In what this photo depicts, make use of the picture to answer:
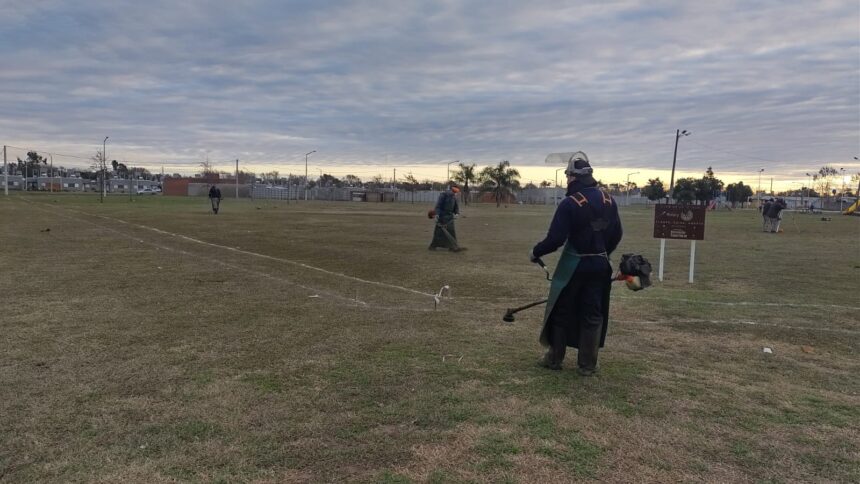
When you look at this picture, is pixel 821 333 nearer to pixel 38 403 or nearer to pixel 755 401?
pixel 755 401

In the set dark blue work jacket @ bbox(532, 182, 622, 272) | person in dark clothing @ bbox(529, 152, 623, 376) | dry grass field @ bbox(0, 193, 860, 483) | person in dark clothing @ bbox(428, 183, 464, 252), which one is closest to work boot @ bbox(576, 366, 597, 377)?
person in dark clothing @ bbox(529, 152, 623, 376)

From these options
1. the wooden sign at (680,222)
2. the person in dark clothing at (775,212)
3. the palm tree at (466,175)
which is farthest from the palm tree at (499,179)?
the wooden sign at (680,222)

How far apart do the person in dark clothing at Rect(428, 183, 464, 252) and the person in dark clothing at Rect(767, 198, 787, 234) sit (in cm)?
1856

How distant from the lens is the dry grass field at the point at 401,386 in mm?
3506

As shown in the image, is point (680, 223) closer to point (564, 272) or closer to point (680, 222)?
point (680, 222)

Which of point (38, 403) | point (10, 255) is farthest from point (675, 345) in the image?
point (10, 255)

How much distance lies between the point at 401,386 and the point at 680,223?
8.46 m

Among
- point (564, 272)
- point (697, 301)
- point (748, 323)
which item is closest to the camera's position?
point (564, 272)

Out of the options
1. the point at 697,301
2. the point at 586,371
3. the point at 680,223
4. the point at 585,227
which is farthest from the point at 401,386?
the point at 680,223

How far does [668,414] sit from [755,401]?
90 cm

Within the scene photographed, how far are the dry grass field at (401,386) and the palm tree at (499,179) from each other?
86725 millimetres

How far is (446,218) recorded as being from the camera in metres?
15.8

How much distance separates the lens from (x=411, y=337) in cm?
636

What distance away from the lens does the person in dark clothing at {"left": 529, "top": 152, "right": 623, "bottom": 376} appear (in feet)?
16.5
